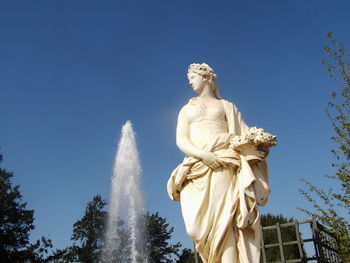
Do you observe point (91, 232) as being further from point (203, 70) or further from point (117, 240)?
point (203, 70)

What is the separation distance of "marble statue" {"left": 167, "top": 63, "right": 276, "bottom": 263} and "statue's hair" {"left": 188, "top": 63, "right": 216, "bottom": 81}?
0.69m

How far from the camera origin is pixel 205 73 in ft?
23.2

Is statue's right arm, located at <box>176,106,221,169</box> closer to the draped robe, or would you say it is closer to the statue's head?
the draped robe

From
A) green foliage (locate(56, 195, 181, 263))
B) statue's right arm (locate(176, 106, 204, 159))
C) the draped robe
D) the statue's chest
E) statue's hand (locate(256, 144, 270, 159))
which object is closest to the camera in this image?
the draped robe

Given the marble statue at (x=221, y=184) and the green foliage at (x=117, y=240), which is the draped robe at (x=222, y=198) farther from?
the green foliage at (x=117, y=240)

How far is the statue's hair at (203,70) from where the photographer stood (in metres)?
7.07

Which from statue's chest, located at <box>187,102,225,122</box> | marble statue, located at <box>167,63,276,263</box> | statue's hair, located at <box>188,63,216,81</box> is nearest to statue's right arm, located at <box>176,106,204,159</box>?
marble statue, located at <box>167,63,276,263</box>

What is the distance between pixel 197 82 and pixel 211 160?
162 centimetres

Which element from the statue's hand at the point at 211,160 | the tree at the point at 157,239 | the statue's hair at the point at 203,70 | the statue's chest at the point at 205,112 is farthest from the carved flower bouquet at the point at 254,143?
the tree at the point at 157,239

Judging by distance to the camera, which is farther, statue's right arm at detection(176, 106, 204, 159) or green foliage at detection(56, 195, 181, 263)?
green foliage at detection(56, 195, 181, 263)

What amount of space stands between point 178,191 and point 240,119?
154cm

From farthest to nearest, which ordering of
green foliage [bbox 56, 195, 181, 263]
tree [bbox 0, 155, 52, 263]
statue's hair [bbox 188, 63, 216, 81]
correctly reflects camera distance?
1. green foliage [bbox 56, 195, 181, 263]
2. tree [bbox 0, 155, 52, 263]
3. statue's hair [bbox 188, 63, 216, 81]

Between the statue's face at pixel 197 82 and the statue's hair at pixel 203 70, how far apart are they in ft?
0.20

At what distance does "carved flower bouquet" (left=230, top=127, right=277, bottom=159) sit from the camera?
5895 mm
